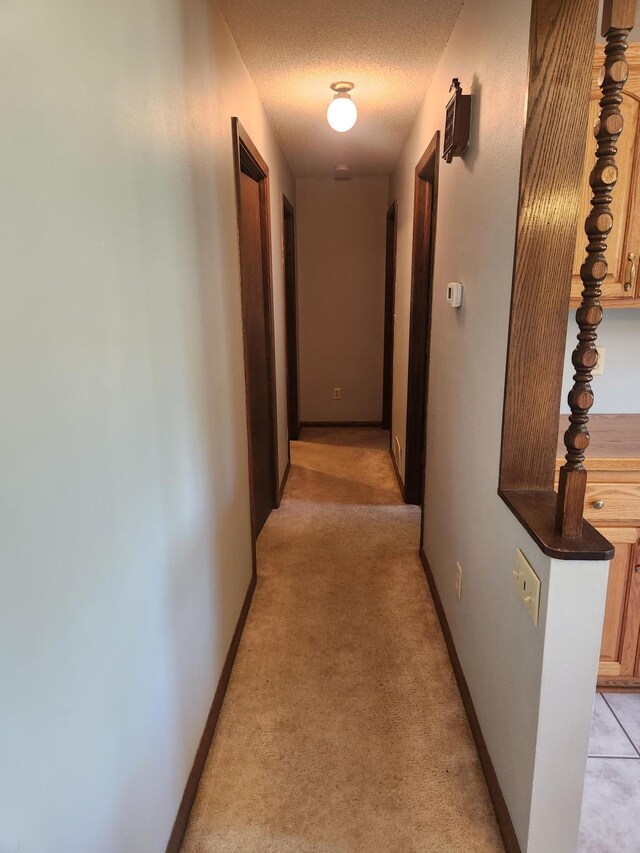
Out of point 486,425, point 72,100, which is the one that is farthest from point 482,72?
point 72,100

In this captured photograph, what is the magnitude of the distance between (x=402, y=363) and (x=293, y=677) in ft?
7.86

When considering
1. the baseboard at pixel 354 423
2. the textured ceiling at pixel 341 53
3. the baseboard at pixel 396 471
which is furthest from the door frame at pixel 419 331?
the baseboard at pixel 354 423

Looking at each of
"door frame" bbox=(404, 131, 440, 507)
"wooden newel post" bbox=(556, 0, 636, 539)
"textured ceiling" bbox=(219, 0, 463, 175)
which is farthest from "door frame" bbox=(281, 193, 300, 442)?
"wooden newel post" bbox=(556, 0, 636, 539)

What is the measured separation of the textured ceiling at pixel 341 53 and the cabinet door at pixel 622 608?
192cm

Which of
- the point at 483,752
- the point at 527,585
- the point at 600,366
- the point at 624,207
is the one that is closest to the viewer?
the point at 527,585

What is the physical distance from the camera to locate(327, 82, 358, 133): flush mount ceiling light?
2590mm

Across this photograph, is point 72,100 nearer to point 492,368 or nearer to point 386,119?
point 492,368

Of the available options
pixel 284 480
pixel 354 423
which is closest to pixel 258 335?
pixel 284 480

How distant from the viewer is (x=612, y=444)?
6.09ft

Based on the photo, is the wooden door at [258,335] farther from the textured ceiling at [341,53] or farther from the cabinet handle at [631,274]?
the cabinet handle at [631,274]

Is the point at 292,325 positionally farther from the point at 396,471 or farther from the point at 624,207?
the point at 624,207

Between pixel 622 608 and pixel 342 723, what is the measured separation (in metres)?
1.03

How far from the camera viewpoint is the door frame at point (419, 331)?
2.91 m

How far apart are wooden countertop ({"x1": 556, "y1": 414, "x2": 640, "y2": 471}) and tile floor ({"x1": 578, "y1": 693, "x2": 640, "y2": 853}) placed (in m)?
0.88
